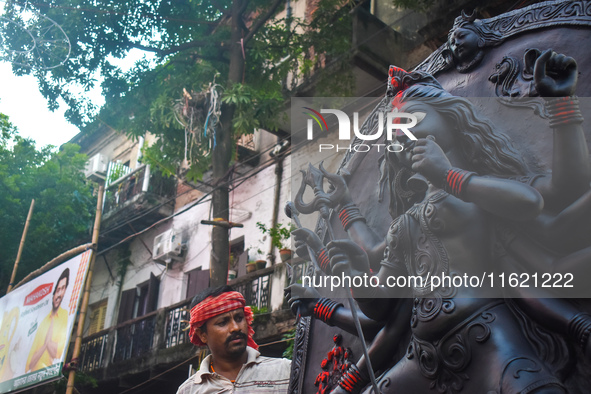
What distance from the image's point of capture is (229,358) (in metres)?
3.51

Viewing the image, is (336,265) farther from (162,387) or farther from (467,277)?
(162,387)

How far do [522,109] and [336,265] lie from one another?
3.06 feet

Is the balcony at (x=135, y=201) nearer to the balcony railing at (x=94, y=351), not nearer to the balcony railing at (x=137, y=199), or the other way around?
the balcony railing at (x=137, y=199)

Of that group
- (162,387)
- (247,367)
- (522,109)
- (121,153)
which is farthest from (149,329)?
(522,109)

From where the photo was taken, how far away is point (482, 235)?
2.12m

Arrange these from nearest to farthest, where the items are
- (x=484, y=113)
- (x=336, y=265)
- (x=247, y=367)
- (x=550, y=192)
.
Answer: (x=550, y=192)
(x=336, y=265)
(x=484, y=113)
(x=247, y=367)

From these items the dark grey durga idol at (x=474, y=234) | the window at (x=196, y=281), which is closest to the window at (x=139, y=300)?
the window at (x=196, y=281)

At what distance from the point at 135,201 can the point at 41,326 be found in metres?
7.73

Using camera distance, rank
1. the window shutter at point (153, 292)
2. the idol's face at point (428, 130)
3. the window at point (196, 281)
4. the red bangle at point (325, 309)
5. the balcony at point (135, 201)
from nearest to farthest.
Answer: the idol's face at point (428, 130) < the red bangle at point (325, 309) < the window at point (196, 281) < the window shutter at point (153, 292) < the balcony at point (135, 201)

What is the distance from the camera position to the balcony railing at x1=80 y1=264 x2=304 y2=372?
1134cm

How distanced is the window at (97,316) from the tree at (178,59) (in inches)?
331

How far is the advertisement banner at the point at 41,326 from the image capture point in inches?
371

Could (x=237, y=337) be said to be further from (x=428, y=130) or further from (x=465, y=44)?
(x=465, y=44)

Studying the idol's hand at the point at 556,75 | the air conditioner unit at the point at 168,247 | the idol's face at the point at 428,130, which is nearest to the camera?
the idol's hand at the point at 556,75
